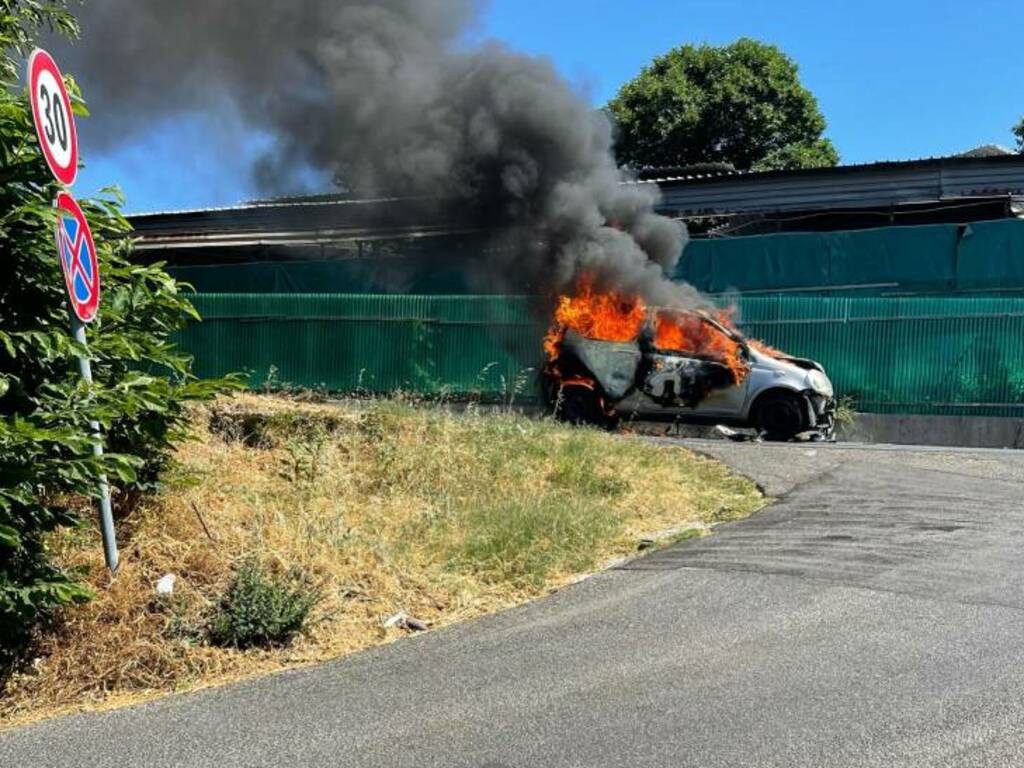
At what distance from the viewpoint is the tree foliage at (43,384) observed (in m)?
4.31

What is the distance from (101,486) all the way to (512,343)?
11603 millimetres

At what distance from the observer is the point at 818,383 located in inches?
500

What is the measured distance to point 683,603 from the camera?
17.4 ft

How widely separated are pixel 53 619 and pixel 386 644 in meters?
1.68

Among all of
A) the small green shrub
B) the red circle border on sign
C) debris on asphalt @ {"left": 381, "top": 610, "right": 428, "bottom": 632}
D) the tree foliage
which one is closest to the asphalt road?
Result: debris on asphalt @ {"left": 381, "top": 610, "right": 428, "bottom": 632}

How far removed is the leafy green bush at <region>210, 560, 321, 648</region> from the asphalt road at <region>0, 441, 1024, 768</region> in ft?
1.23

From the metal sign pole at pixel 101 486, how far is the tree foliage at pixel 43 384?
5 centimetres

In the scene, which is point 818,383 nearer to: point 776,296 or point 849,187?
point 776,296

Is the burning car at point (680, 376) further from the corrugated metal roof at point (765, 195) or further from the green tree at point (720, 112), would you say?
the green tree at point (720, 112)

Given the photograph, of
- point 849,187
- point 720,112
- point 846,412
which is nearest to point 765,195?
point 849,187

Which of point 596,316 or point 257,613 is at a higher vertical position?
point 596,316

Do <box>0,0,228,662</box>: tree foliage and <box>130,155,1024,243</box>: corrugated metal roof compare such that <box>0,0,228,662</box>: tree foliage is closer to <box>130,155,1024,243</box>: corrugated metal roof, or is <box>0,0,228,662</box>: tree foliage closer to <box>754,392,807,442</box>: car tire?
<box>754,392,807,442</box>: car tire

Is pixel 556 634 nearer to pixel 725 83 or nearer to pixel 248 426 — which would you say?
pixel 248 426

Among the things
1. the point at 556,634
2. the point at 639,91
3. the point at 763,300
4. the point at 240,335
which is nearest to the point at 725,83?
the point at 639,91
